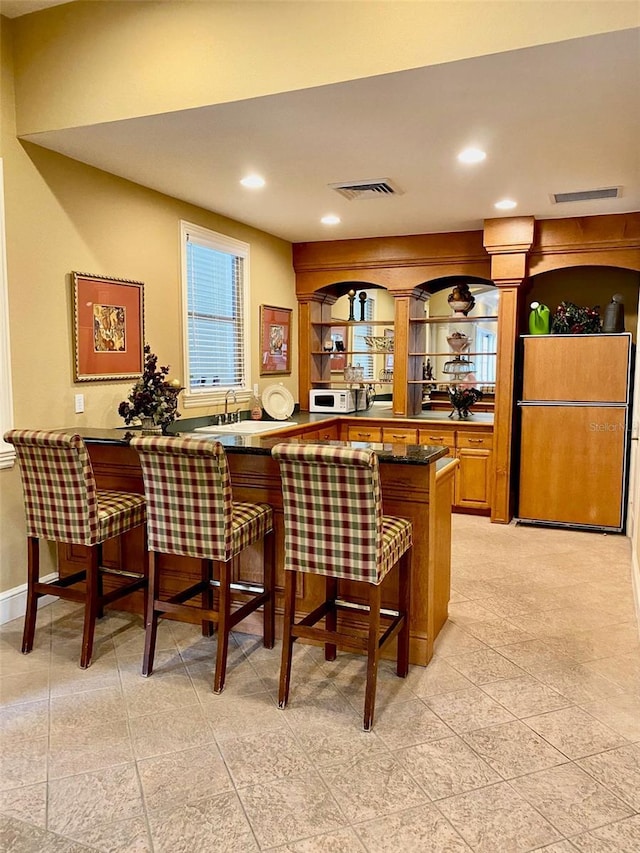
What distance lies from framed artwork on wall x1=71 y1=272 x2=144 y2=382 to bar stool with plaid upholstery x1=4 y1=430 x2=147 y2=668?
101 centimetres

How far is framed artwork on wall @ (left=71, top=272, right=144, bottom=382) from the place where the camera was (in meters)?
3.63

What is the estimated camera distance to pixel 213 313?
195 inches

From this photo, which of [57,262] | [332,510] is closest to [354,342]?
[57,262]

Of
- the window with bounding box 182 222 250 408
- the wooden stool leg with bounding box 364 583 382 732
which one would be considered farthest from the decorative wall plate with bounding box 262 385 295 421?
the wooden stool leg with bounding box 364 583 382 732

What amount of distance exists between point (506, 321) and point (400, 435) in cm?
141

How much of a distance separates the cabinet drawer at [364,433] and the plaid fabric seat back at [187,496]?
11.1 feet

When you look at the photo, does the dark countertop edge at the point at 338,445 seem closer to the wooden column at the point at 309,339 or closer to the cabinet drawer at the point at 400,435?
the cabinet drawer at the point at 400,435

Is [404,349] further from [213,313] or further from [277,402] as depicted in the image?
[213,313]

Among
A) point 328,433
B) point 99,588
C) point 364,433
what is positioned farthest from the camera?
point 364,433

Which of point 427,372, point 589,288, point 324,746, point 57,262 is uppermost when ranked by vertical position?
point 589,288

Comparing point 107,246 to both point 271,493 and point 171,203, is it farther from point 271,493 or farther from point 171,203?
point 271,493

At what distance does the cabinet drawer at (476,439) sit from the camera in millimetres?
5359

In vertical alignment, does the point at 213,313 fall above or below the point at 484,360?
above

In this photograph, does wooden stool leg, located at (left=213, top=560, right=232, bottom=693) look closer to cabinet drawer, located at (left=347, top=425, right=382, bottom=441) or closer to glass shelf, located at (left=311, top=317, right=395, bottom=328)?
cabinet drawer, located at (left=347, top=425, right=382, bottom=441)
